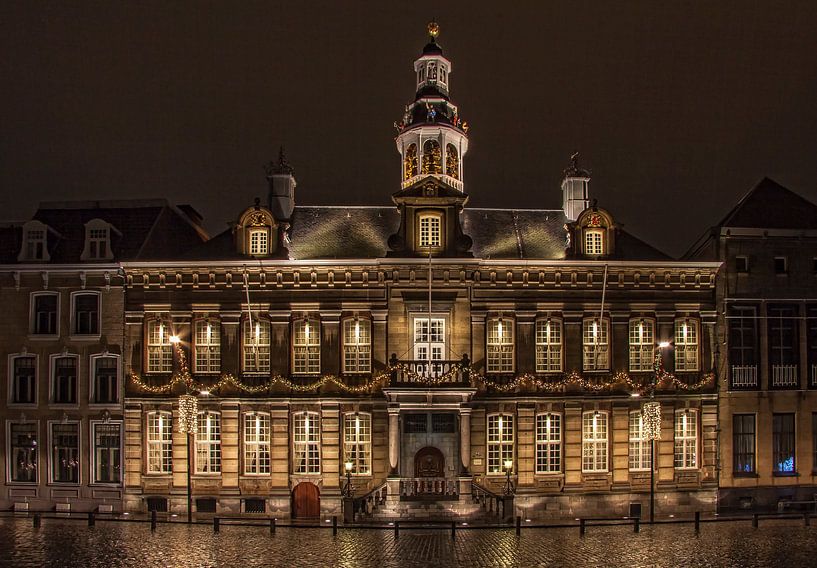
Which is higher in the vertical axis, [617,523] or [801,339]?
[801,339]

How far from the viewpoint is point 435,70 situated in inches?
1747

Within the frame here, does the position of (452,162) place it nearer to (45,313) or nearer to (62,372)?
(45,313)

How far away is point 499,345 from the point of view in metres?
39.7

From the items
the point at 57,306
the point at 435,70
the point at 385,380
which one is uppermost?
the point at 435,70

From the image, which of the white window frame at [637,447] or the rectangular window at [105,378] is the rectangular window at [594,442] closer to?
the white window frame at [637,447]

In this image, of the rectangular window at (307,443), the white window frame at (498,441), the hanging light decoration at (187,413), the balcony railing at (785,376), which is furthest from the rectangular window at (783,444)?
the hanging light decoration at (187,413)

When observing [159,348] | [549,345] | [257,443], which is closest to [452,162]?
[549,345]

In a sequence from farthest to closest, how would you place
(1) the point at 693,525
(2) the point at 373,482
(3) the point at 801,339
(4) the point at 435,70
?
(4) the point at 435,70 → (3) the point at 801,339 → (2) the point at 373,482 → (1) the point at 693,525

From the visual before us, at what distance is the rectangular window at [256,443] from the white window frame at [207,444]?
1.25 metres

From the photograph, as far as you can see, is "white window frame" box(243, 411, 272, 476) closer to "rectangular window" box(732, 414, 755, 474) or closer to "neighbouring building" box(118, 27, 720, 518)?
"neighbouring building" box(118, 27, 720, 518)

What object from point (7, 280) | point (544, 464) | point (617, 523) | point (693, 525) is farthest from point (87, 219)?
point (693, 525)

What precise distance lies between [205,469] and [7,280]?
12.8m

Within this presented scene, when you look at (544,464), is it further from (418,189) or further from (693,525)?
(418,189)

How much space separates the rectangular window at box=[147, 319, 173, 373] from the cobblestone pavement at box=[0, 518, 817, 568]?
7.85 metres
